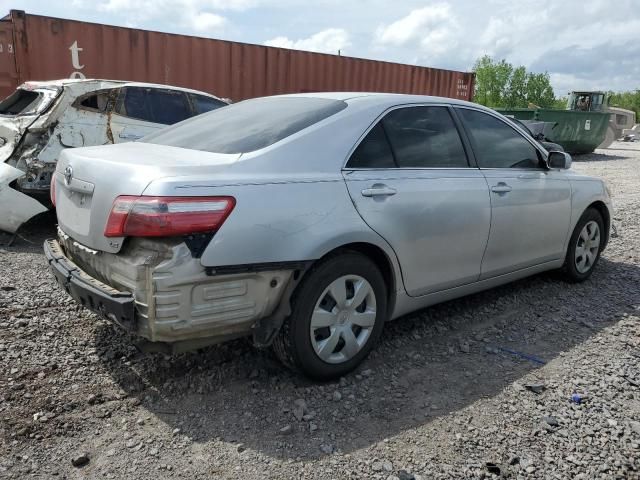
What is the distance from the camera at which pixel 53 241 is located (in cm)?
336

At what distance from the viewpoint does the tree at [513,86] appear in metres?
46.5

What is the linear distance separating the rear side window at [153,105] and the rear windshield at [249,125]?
9.76 feet

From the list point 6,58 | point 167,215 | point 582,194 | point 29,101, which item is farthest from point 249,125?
point 6,58

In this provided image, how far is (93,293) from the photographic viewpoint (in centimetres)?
265

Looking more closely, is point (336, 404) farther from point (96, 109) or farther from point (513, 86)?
point (513, 86)

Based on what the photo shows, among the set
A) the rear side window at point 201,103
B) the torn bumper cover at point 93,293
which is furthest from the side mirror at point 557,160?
the rear side window at point 201,103

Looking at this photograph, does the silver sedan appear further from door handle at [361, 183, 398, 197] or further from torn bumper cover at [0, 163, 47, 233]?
torn bumper cover at [0, 163, 47, 233]

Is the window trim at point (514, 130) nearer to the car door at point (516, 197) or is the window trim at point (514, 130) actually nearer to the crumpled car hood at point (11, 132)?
the car door at point (516, 197)

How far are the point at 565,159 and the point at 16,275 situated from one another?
452 cm

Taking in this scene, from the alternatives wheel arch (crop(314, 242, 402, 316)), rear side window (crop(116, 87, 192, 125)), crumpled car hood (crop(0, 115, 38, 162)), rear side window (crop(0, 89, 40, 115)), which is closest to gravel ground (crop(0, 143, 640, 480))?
wheel arch (crop(314, 242, 402, 316))

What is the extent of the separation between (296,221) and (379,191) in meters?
0.62

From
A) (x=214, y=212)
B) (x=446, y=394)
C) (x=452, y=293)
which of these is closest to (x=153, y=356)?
(x=214, y=212)

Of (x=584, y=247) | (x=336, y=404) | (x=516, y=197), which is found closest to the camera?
(x=336, y=404)

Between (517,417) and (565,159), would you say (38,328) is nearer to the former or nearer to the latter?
(517,417)
